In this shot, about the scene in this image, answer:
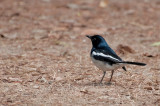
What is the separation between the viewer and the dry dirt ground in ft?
18.4

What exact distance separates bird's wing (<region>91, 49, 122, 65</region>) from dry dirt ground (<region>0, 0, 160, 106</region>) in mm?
421

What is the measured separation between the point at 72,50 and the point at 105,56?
2721mm

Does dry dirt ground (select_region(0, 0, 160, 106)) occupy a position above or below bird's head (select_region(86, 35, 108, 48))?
below

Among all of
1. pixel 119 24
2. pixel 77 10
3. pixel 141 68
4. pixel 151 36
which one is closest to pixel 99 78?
pixel 141 68

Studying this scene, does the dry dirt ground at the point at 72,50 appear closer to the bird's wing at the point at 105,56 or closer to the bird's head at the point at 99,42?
the bird's wing at the point at 105,56

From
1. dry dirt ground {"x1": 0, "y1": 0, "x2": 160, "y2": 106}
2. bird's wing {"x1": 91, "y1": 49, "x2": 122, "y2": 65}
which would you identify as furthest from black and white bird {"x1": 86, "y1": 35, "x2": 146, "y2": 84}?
dry dirt ground {"x1": 0, "y1": 0, "x2": 160, "y2": 106}

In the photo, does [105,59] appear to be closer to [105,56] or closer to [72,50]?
[105,56]

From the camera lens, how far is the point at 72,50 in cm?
892

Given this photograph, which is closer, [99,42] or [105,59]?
[105,59]

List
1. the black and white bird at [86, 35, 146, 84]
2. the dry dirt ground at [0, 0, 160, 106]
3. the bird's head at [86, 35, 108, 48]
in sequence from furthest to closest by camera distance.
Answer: the bird's head at [86, 35, 108, 48] < the black and white bird at [86, 35, 146, 84] < the dry dirt ground at [0, 0, 160, 106]

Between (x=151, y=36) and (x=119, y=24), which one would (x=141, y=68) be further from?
(x=119, y=24)

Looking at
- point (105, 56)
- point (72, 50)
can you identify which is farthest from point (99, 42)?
point (72, 50)

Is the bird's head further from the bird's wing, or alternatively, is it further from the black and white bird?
the bird's wing

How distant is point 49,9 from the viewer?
1288 centimetres
